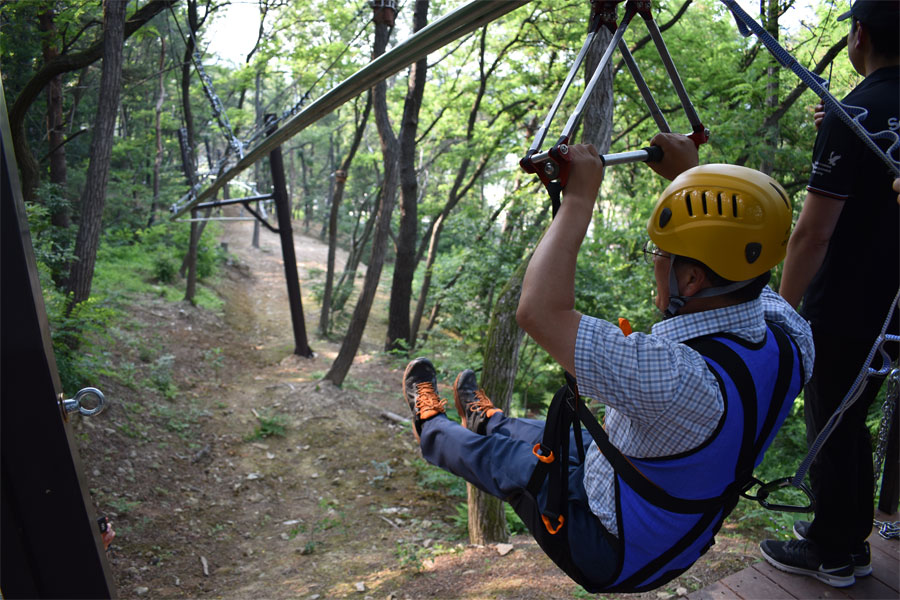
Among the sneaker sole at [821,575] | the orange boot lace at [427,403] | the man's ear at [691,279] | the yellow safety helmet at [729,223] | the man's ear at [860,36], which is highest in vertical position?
the man's ear at [860,36]

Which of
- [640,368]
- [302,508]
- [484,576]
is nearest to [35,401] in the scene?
[640,368]

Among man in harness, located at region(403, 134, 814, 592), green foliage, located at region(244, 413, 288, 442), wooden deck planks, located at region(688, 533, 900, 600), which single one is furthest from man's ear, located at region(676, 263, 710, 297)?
green foliage, located at region(244, 413, 288, 442)

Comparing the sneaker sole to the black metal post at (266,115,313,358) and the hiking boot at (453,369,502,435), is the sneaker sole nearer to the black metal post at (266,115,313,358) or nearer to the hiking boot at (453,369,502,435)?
the hiking boot at (453,369,502,435)

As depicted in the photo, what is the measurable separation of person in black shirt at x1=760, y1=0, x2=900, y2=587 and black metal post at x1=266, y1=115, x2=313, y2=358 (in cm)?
998

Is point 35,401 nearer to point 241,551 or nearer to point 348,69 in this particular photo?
point 241,551

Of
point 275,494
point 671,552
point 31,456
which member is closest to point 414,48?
point 31,456

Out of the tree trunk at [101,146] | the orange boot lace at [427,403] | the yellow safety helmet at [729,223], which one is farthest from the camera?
the tree trunk at [101,146]

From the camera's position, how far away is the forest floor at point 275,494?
448 centimetres

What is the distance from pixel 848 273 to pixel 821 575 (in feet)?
4.39

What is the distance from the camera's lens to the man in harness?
59.0 inches

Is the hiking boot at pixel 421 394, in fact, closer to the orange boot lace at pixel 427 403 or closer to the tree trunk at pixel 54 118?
the orange boot lace at pixel 427 403

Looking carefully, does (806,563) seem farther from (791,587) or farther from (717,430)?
(717,430)

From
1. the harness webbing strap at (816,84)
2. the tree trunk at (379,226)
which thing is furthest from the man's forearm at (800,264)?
the tree trunk at (379,226)

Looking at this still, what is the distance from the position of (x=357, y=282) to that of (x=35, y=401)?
24.4 m
